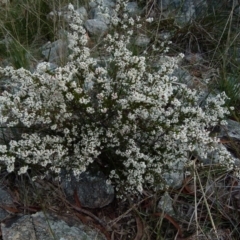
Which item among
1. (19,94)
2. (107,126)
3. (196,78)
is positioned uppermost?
(19,94)

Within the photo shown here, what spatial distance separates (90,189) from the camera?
7.29 ft

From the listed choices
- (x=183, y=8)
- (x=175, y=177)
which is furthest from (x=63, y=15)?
(x=175, y=177)

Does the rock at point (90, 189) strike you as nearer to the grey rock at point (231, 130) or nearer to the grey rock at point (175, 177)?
the grey rock at point (175, 177)

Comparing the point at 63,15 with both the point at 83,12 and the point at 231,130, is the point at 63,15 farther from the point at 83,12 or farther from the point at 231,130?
the point at 231,130

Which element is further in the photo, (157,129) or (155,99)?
(157,129)

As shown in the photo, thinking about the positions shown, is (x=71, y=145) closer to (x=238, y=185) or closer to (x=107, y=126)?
(x=107, y=126)

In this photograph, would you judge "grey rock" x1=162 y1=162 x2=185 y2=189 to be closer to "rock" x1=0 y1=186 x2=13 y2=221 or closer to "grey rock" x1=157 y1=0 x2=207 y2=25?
"rock" x1=0 y1=186 x2=13 y2=221

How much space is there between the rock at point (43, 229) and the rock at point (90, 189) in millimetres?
130

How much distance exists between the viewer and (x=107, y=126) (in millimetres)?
2070

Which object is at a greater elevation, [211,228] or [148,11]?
[148,11]

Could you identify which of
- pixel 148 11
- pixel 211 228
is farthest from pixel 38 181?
pixel 148 11

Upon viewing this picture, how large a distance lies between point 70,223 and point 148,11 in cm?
208

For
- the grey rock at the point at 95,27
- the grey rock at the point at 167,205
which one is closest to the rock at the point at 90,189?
the grey rock at the point at 167,205

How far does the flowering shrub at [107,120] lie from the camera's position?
6.17ft
